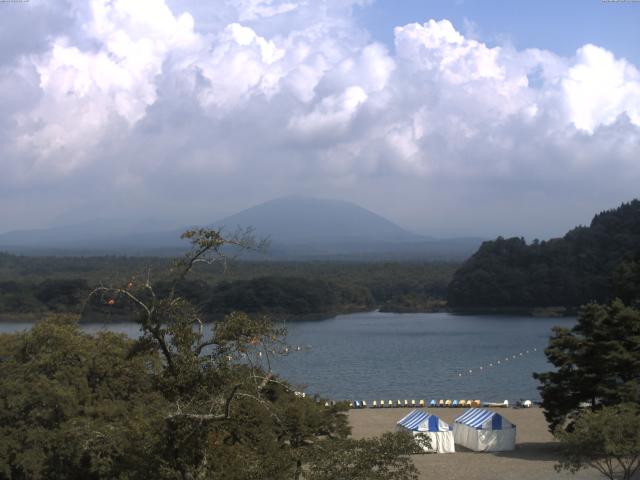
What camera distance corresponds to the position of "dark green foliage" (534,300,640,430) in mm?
17594

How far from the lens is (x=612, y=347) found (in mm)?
17672

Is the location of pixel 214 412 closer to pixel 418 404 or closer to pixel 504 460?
pixel 504 460

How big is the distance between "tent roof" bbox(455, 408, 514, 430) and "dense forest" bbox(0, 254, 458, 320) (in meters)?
29.4

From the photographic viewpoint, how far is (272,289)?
2601 inches

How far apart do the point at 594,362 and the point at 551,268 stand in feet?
178

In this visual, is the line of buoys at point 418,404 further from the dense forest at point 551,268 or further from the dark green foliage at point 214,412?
the dense forest at point 551,268

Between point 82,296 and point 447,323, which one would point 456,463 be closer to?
point 82,296

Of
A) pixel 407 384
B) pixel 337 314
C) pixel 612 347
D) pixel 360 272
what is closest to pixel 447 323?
pixel 337 314

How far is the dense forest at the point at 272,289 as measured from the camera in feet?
209

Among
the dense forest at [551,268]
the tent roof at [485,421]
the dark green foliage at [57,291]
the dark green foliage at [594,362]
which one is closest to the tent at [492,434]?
the tent roof at [485,421]

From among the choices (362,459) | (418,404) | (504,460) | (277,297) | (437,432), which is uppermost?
(362,459)

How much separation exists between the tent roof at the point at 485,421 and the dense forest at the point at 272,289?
29406mm

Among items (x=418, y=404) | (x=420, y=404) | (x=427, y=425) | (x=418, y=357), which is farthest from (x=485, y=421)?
(x=418, y=357)

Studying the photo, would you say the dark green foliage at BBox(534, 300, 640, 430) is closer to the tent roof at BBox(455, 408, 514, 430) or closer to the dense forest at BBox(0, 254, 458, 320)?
the tent roof at BBox(455, 408, 514, 430)
